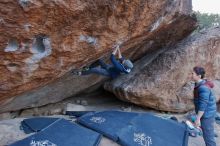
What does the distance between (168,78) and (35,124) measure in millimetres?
3703

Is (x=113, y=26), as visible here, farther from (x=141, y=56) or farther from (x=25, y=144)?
(x=141, y=56)

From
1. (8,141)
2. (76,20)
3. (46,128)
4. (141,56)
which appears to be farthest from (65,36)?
(141,56)

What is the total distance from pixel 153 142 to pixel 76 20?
8.58ft

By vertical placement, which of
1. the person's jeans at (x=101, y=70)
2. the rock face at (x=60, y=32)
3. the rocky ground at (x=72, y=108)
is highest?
the rock face at (x=60, y=32)

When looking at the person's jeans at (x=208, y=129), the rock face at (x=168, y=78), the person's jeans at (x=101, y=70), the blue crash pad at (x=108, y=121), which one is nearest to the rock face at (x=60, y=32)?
the person's jeans at (x=101, y=70)

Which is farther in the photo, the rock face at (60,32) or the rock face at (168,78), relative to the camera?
the rock face at (168,78)

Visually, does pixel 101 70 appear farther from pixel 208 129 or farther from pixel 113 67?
pixel 208 129

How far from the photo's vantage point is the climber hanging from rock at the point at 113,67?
21.1ft

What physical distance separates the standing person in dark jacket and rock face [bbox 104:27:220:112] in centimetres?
263

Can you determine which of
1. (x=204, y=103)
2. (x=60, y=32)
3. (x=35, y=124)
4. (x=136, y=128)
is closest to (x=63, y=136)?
(x=35, y=124)

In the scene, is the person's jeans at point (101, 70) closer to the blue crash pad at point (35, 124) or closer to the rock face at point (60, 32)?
the rock face at point (60, 32)

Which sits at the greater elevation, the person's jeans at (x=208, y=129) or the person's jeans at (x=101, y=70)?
the person's jeans at (x=101, y=70)

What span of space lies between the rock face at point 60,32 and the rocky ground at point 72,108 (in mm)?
515

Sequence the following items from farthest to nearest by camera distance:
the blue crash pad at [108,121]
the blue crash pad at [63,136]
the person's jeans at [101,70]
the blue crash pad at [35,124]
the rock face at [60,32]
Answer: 1. the person's jeans at [101,70]
2. the blue crash pad at [35,124]
3. the blue crash pad at [108,121]
4. the blue crash pad at [63,136]
5. the rock face at [60,32]
